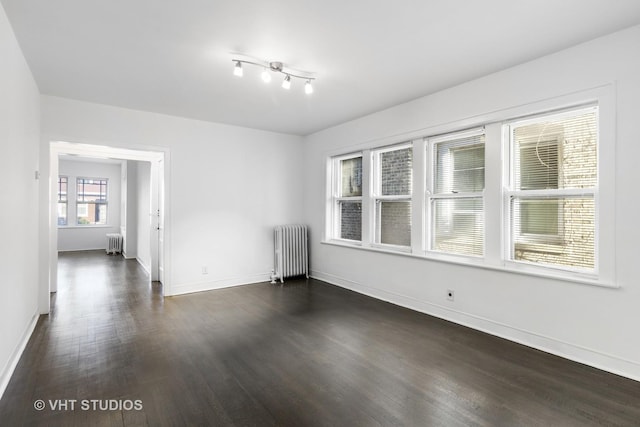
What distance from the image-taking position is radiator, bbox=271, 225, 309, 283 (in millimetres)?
5512

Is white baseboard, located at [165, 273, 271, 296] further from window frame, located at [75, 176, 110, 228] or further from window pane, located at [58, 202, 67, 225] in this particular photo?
window pane, located at [58, 202, 67, 225]

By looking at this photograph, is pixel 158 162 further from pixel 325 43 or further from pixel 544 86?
pixel 544 86

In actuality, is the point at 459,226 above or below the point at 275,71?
below

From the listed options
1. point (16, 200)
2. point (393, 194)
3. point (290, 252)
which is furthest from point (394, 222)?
point (16, 200)

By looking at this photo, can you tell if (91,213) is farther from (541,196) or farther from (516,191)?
(541,196)

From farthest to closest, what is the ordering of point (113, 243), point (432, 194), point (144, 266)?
point (113, 243), point (144, 266), point (432, 194)

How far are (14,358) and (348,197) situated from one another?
415 cm

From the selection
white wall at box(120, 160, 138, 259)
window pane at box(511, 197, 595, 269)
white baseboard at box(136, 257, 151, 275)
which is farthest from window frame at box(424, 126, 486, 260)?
white wall at box(120, 160, 138, 259)

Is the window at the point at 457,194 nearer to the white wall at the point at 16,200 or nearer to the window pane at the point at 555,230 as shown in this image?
the window pane at the point at 555,230

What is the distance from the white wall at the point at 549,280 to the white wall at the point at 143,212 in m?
4.76

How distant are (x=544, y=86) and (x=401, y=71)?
1249 mm

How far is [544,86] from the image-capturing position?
2865 millimetres

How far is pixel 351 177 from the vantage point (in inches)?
208

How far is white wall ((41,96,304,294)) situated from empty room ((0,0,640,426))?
1.6 inches
